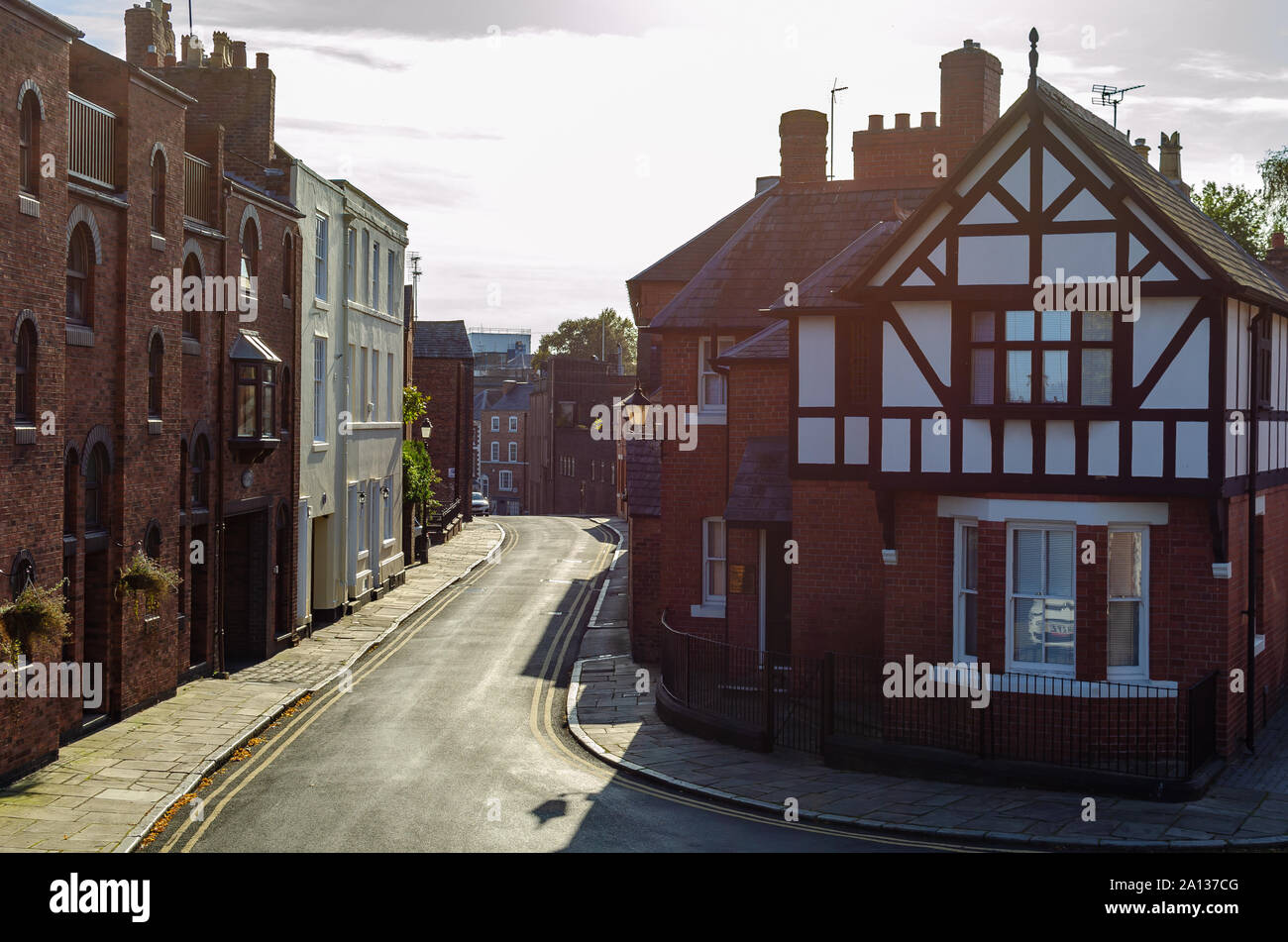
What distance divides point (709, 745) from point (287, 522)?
14021 millimetres

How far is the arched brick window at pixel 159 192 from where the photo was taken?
22656mm

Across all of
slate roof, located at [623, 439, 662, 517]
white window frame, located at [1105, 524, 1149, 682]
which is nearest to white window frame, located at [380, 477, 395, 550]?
slate roof, located at [623, 439, 662, 517]

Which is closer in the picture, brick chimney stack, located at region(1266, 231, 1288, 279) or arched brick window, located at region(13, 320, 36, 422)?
arched brick window, located at region(13, 320, 36, 422)

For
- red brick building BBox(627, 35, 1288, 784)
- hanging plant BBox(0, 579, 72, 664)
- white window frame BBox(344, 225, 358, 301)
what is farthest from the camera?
white window frame BBox(344, 225, 358, 301)

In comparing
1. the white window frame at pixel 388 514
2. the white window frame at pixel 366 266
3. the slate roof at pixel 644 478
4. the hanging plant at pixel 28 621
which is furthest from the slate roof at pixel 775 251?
the white window frame at pixel 388 514

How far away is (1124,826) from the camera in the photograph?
15.0 metres

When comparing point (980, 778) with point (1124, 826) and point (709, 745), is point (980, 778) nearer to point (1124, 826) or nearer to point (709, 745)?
point (1124, 826)

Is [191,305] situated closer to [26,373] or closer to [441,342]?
[26,373]

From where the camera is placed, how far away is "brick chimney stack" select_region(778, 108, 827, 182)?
1178 inches

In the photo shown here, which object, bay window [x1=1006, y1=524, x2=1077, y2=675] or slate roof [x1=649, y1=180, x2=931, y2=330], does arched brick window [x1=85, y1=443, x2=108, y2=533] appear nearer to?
slate roof [x1=649, y1=180, x2=931, y2=330]

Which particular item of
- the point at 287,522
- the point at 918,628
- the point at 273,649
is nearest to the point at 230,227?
the point at 287,522

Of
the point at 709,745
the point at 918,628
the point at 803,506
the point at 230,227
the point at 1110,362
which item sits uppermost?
the point at 230,227

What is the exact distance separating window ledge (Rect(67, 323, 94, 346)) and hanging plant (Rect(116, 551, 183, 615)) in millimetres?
3742

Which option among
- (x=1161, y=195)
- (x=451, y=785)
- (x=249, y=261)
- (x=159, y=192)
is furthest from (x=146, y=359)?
(x=1161, y=195)
